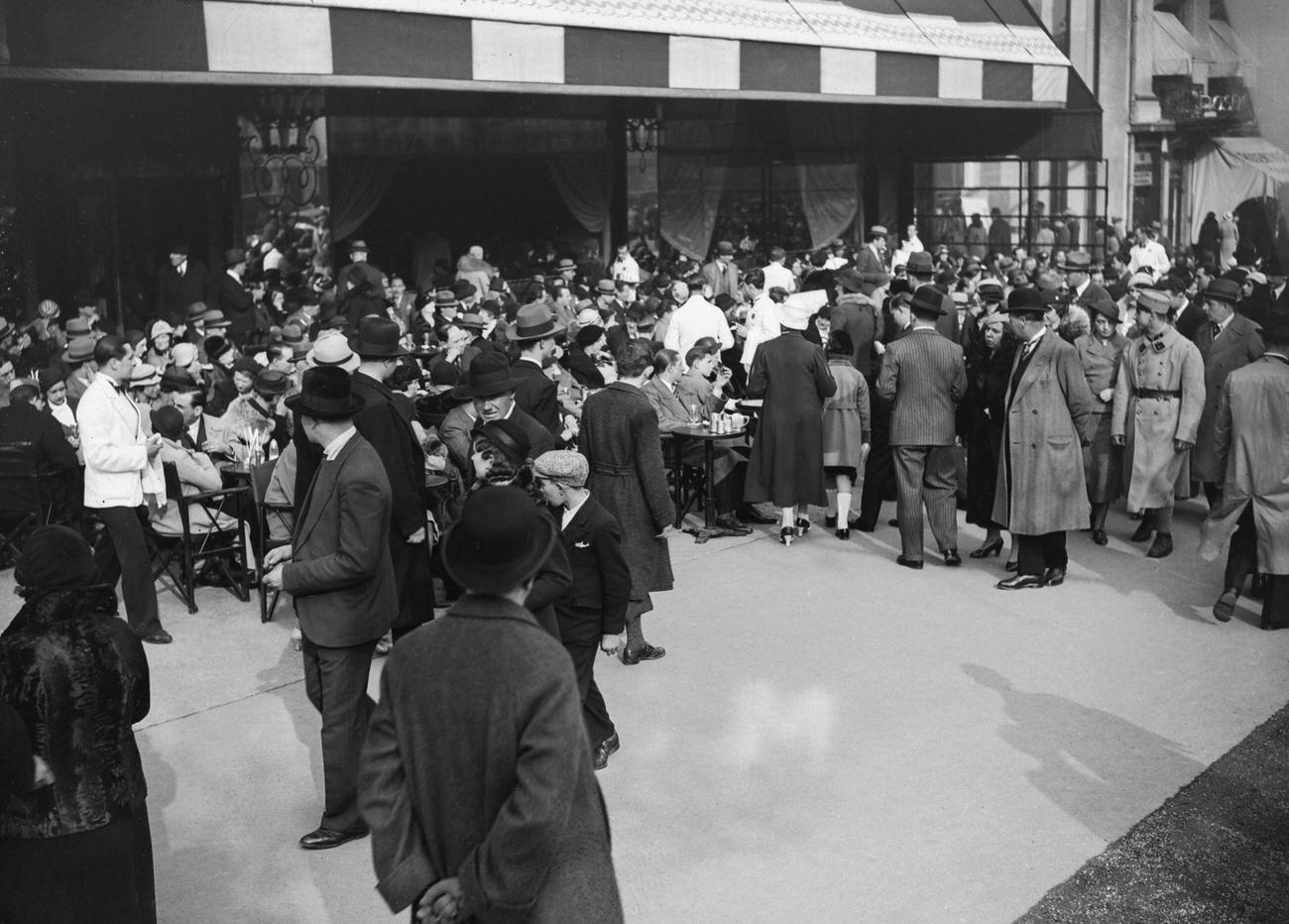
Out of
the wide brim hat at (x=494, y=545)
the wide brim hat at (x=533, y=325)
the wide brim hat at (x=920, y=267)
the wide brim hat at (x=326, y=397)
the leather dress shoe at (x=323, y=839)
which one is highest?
the wide brim hat at (x=920, y=267)

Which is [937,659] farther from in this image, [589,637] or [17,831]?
[17,831]

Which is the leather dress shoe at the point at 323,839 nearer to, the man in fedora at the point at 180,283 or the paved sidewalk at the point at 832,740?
the paved sidewalk at the point at 832,740

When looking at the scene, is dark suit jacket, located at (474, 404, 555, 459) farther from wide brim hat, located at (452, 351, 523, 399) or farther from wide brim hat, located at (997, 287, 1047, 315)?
wide brim hat, located at (997, 287, 1047, 315)

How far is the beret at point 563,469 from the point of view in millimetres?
5062

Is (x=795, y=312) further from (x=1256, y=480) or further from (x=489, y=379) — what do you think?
(x=489, y=379)

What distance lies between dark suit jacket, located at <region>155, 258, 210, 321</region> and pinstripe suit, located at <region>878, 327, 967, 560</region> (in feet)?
28.8

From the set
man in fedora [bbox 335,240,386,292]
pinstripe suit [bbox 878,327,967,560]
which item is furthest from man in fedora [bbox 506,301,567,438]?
man in fedora [bbox 335,240,386,292]

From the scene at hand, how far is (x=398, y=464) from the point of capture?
565 centimetres

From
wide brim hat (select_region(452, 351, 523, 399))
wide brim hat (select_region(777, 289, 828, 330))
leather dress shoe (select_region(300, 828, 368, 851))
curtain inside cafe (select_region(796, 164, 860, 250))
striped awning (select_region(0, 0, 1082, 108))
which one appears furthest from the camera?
curtain inside cafe (select_region(796, 164, 860, 250))

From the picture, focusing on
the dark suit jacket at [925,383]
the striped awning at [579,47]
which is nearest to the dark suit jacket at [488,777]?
the dark suit jacket at [925,383]

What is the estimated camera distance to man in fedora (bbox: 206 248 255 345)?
13.8m

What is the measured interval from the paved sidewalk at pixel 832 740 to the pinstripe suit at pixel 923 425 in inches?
12.2

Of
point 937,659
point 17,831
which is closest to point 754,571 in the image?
point 937,659

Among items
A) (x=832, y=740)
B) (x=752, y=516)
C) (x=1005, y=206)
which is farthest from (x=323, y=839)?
(x=1005, y=206)
